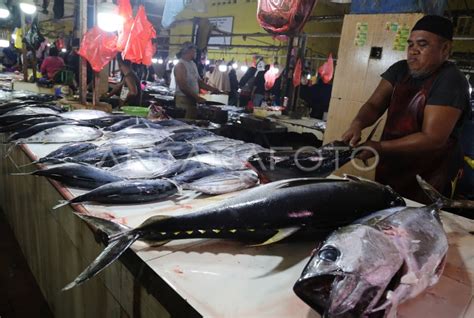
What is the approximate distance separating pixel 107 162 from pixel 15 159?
1567 millimetres

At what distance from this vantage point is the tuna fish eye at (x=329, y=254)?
1080 millimetres

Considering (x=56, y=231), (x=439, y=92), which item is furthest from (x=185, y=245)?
(x=439, y=92)

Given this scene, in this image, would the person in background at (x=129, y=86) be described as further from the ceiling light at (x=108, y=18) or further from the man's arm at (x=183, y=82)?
the ceiling light at (x=108, y=18)

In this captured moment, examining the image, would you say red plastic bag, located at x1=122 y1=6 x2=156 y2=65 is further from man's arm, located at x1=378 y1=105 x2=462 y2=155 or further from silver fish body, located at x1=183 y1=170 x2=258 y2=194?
man's arm, located at x1=378 y1=105 x2=462 y2=155

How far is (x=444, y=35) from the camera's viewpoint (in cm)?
273

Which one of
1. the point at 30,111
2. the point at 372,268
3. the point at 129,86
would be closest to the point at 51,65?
the point at 129,86

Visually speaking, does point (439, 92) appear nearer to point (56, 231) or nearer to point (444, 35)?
point (444, 35)

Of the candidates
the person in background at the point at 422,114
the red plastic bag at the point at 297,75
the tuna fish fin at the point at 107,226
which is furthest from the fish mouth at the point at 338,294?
the red plastic bag at the point at 297,75

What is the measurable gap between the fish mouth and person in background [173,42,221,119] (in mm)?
6131

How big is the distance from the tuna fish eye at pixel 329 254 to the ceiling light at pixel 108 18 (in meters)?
4.74

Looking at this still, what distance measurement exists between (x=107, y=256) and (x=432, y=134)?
2.51 meters

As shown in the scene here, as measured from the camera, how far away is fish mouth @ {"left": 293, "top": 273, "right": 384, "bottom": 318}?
0.95 meters

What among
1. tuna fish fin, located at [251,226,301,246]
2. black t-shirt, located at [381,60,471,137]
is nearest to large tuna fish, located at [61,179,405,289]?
tuna fish fin, located at [251,226,301,246]

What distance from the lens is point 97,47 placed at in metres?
4.86
